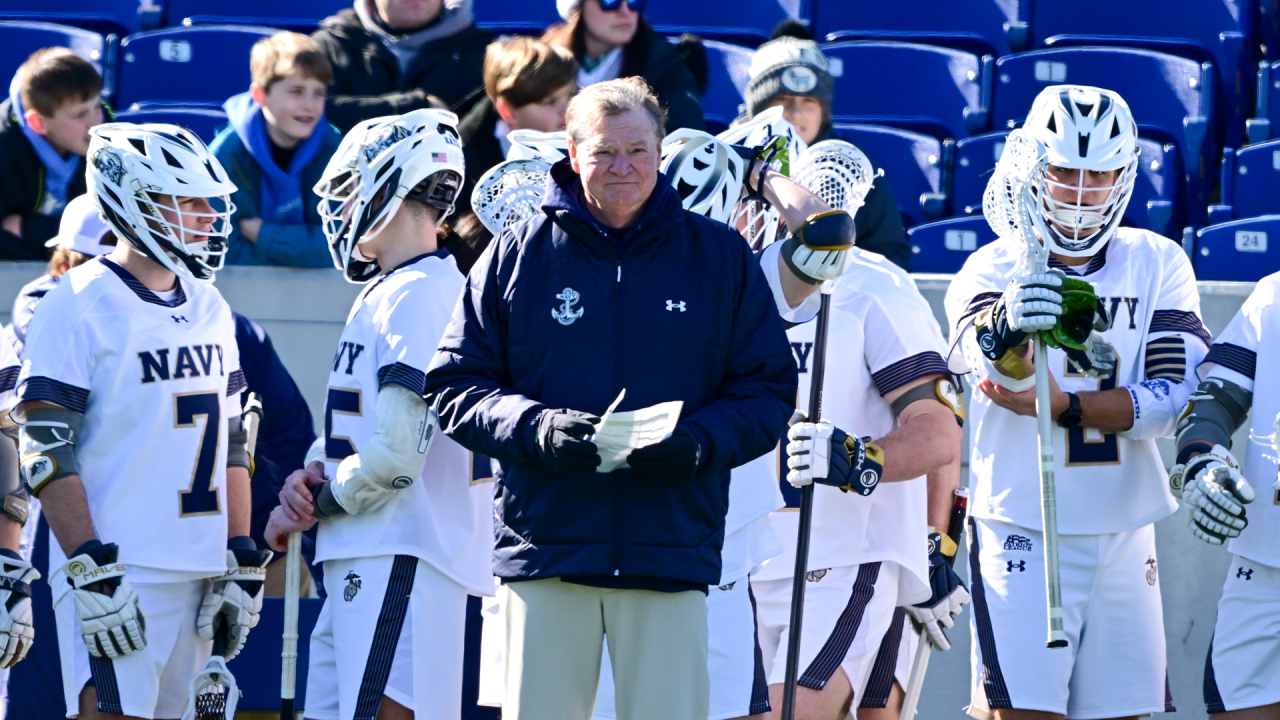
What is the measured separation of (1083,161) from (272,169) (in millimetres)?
3249

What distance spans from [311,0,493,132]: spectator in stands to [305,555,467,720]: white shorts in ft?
10.7

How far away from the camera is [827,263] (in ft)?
13.7

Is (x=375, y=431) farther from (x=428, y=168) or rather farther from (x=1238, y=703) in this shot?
(x=1238, y=703)

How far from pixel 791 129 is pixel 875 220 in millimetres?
1058

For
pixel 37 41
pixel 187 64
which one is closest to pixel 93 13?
pixel 37 41

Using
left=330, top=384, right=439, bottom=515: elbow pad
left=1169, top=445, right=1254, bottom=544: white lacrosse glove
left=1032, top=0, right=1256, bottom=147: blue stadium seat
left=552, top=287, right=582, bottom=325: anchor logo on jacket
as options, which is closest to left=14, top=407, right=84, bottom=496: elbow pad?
left=330, top=384, right=439, bottom=515: elbow pad

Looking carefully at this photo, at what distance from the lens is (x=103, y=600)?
4.39 metres

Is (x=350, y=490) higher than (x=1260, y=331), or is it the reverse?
(x=1260, y=331)

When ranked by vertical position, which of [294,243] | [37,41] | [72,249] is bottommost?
[72,249]

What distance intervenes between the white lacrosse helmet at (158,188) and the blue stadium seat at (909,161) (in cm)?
347

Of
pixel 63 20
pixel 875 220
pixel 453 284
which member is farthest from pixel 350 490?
pixel 63 20

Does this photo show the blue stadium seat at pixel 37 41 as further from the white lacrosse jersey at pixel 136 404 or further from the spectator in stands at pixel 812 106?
the white lacrosse jersey at pixel 136 404

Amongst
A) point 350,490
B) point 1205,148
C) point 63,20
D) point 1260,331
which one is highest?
point 63,20

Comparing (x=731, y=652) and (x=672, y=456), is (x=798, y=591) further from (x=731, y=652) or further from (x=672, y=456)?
(x=672, y=456)
